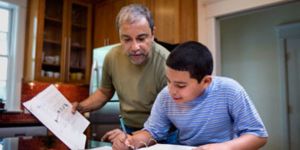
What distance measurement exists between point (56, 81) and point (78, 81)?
283 mm

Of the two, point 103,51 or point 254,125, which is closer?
point 254,125

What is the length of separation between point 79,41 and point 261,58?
2.49 m

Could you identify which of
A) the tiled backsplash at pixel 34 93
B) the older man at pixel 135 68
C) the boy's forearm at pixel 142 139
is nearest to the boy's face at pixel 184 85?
the boy's forearm at pixel 142 139

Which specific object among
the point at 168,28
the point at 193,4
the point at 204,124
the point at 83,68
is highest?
the point at 193,4

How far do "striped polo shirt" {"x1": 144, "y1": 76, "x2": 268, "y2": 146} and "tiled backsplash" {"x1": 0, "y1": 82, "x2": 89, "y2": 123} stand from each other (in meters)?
2.04

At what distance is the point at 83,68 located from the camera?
12.1 ft

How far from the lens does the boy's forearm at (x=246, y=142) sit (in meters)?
0.74

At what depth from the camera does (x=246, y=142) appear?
0.75m

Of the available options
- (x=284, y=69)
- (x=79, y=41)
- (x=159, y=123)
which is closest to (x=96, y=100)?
(x=159, y=123)

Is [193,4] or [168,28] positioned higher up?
[193,4]

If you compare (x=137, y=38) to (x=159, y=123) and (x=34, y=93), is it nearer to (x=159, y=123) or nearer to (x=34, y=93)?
(x=159, y=123)

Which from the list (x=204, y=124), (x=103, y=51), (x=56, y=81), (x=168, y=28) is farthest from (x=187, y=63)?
(x=56, y=81)

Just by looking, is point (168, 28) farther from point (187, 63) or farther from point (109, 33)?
point (187, 63)

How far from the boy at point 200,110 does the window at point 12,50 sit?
2744 mm
